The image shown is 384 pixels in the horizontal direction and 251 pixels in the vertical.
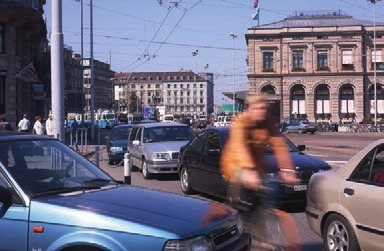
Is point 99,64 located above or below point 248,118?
above

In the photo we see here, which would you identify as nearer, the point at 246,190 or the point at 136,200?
the point at 136,200

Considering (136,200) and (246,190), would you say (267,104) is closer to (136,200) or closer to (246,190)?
(246,190)

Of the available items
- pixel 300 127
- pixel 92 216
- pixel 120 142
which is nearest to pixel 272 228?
pixel 92 216

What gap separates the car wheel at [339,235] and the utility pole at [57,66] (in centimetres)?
781

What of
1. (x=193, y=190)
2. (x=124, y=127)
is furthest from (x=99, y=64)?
(x=193, y=190)

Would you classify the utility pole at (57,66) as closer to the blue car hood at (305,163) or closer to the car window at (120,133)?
the blue car hood at (305,163)

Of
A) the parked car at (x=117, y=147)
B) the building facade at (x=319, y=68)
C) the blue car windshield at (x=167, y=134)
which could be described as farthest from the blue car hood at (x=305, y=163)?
the building facade at (x=319, y=68)

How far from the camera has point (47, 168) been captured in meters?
4.99

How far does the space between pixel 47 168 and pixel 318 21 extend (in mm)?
91760

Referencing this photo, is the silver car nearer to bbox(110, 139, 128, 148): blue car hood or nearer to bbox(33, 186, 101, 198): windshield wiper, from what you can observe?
bbox(110, 139, 128, 148): blue car hood

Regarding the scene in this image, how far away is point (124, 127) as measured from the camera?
21.6m

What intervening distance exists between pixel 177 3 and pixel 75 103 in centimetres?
928

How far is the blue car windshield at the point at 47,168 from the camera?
4500mm

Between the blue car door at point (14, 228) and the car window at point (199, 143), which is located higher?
the car window at point (199, 143)
